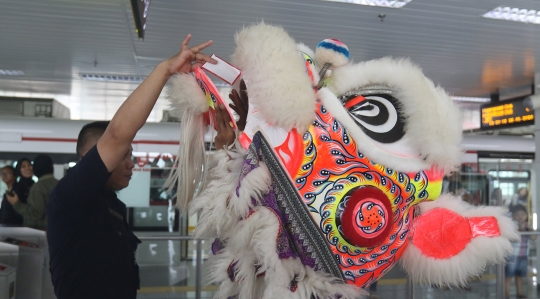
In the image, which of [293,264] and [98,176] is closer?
[293,264]

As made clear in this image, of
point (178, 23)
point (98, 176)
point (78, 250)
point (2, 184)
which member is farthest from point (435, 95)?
point (2, 184)

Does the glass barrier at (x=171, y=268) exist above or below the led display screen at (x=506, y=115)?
below

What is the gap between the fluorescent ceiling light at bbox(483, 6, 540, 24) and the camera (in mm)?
4902

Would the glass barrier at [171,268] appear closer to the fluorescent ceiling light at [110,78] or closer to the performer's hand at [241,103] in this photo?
the performer's hand at [241,103]

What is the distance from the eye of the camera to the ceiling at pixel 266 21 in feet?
16.1

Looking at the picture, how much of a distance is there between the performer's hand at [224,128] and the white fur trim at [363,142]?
0.28 m

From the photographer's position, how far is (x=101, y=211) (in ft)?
5.49

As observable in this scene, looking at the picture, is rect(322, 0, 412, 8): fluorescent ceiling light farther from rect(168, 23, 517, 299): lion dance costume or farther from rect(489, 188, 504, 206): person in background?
rect(489, 188, 504, 206): person in background

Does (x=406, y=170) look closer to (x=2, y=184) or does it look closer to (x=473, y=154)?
(x=2, y=184)

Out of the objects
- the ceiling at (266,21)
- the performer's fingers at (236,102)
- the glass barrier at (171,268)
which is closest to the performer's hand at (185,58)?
Answer: the performer's fingers at (236,102)

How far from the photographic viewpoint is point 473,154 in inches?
348

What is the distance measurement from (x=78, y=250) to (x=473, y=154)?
27.4ft

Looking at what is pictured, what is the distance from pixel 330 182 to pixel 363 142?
134 millimetres

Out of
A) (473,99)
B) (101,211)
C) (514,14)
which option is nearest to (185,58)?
(101,211)
